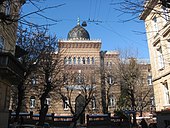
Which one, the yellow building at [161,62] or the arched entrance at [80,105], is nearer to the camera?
the yellow building at [161,62]

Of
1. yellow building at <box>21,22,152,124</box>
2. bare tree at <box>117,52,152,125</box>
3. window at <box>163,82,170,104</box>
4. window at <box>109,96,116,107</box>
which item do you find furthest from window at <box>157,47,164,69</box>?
window at <box>109,96,116,107</box>

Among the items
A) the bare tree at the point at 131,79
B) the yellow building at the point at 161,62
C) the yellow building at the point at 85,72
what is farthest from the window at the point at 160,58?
the yellow building at the point at 85,72

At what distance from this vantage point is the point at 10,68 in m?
14.4

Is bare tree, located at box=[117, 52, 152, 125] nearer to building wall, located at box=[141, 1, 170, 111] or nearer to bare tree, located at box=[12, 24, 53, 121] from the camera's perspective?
building wall, located at box=[141, 1, 170, 111]

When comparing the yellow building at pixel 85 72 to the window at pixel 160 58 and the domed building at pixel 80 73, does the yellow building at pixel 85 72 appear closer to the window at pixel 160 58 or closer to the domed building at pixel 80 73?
the domed building at pixel 80 73

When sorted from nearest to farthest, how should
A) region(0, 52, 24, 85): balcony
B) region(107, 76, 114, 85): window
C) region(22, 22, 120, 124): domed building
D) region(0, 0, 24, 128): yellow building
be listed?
region(0, 52, 24, 85): balcony, region(0, 0, 24, 128): yellow building, region(22, 22, 120, 124): domed building, region(107, 76, 114, 85): window

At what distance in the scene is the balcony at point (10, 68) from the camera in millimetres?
13906

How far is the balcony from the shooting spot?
1391 cm

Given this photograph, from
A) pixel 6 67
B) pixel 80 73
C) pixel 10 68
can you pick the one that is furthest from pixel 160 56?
pixel 80 73

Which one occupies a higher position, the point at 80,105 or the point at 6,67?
the point at 6,67

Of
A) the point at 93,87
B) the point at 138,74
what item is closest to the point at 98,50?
the point at 93,87

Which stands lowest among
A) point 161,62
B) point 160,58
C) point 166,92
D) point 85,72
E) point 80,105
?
point 80,105

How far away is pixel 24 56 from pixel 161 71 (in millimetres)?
13785

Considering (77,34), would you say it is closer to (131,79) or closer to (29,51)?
(131,79)
